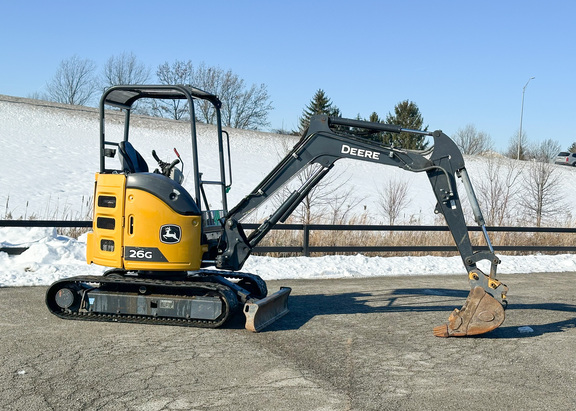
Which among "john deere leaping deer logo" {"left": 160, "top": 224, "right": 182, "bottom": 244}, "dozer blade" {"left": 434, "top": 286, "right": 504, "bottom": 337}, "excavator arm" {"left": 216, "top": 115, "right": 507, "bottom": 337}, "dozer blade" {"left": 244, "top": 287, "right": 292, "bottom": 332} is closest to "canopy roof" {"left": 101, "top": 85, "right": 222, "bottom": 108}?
"excavator arm" {"left": 216, "top": 115, "right": 507, "bottom": 337}

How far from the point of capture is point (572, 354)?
7.50 metres

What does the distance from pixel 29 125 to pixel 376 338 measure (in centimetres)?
3638

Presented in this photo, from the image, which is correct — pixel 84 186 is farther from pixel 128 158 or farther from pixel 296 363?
pixel 296 363

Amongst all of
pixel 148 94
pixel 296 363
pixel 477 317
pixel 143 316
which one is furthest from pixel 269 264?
pixel 296 363

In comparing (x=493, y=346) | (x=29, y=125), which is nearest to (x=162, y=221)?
(x=493, y=346)

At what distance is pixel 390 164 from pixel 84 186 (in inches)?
940

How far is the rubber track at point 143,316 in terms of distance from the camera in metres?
8.30

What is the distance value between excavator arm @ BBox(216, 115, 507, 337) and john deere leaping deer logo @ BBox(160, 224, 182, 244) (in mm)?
753

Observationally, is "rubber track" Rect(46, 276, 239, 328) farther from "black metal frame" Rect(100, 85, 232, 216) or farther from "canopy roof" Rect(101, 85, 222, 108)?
"canopy roof" Rect(101, 85, 222, 108)

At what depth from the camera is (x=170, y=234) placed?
8312mm

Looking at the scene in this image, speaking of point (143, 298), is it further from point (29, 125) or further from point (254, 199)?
point (29, 125)

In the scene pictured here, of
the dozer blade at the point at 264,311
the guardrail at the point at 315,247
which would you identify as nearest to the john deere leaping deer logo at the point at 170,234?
the dozer blade at the point at 264,311

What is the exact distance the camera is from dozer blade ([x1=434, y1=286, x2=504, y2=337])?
8.00 meters

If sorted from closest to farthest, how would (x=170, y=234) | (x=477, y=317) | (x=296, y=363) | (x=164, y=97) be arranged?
(x=296, y=363) < (x=477, y=317) < (x=170, y=234) < (x=164, y=97)
